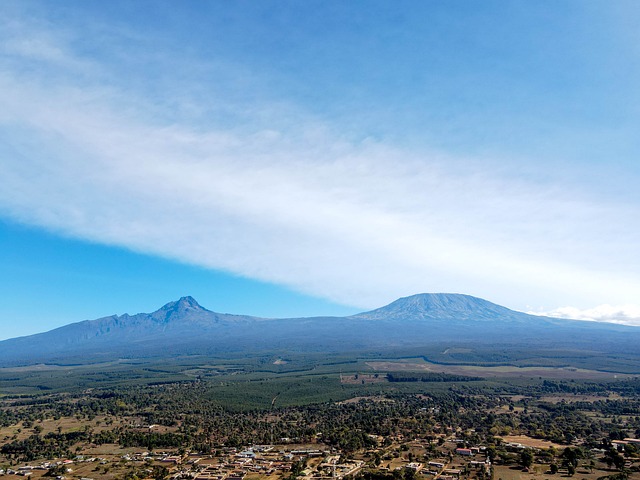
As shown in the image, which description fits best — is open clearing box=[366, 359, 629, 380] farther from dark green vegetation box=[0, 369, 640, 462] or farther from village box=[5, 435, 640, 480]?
village box=[5, 435, 640, 480]

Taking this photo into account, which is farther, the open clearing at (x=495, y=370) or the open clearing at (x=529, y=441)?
the open clearing at (x=495, y=370)

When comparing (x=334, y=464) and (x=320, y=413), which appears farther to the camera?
(x=320, y=413)

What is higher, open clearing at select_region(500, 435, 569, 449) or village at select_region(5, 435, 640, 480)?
village at select_region(5, 435, 640, 480)

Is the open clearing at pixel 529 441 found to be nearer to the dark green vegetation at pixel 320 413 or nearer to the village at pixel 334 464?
the village at pixel 334 464

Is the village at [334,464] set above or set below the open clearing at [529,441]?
above

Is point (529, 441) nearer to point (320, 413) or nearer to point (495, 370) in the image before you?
point (320, 413)

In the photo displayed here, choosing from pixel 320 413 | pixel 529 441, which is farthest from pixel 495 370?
pixel 529 441

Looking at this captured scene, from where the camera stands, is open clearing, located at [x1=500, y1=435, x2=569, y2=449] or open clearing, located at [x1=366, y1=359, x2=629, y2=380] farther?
open clearing, located at [x1=366, y1=359, x2=629, y2=380]

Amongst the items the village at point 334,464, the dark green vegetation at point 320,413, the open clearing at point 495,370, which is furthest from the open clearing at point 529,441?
A: the open clearing at point 495,370

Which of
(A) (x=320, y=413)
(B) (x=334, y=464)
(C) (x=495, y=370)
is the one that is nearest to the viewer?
(B) (x=334, y=464)

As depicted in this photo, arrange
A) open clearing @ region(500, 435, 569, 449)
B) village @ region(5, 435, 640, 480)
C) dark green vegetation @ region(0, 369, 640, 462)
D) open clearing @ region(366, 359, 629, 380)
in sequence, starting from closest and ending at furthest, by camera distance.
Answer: village @ region(5, 435, 640, 480) < open clearing @ region(500, 435, 569, 449) < dark green vegetation @ region(0, 369, 640, 462) < open clearing @ region(366, 359, 629, 380)

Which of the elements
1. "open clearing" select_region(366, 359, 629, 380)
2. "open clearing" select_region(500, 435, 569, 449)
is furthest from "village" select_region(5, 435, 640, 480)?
"open clearing" select_region(366, 359, 629, 380)
